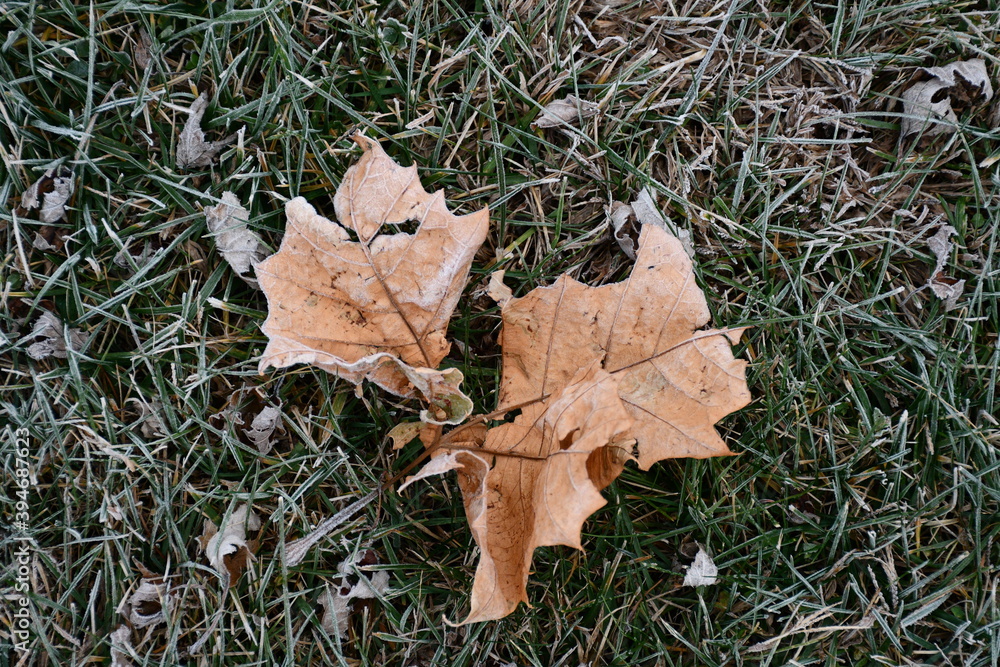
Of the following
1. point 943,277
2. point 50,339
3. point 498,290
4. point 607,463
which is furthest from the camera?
point 943,277

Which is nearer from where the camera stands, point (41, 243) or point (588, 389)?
point (588, 389)

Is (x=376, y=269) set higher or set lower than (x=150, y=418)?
higher

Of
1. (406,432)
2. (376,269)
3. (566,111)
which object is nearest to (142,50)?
(376,269)

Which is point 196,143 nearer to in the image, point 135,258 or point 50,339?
point 135,258

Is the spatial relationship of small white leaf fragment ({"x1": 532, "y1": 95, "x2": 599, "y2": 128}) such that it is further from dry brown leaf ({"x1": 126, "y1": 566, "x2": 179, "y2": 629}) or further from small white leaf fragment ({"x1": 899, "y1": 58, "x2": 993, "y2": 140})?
dry brown leaf ({"x1": 126, "y1": 566, "x2": 179, "y2": 629})

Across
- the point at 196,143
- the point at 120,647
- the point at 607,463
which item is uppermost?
the point at 196,143

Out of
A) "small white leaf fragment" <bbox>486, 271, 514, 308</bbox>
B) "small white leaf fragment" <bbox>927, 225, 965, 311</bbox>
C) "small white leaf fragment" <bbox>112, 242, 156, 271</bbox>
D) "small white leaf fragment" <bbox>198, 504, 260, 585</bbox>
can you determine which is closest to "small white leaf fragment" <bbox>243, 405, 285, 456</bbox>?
"small white leaf fragment" <bbox>198, 504, 260, 585</bbox>

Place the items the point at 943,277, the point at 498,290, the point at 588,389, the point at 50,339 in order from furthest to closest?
the point at 943,277
the point at 50,339
the point at 498,290
the point at 588,389

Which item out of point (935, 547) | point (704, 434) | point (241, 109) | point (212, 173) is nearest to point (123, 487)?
point (212, 173)
